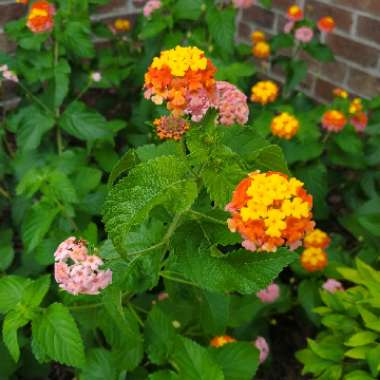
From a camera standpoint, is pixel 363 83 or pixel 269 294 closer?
pixel 269 294

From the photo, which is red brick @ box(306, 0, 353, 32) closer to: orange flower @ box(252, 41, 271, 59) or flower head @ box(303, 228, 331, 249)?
orange flower @ box(252, 41, 271, 59)

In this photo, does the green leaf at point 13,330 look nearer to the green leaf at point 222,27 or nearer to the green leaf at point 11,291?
the green leaf at point 11,291

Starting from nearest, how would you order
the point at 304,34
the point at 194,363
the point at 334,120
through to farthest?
1. the point at 194,363
2. the point at 334,120
3. the point at 304,34

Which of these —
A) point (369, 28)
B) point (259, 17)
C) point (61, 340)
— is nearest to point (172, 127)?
point (61, 340)

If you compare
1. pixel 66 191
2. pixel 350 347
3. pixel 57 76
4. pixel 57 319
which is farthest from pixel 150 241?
pixel 57 76

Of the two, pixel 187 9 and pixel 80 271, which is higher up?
pixel 187 9

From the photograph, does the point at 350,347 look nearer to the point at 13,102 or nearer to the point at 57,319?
the point at 57,319

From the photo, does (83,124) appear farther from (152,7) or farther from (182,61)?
(182,61)
